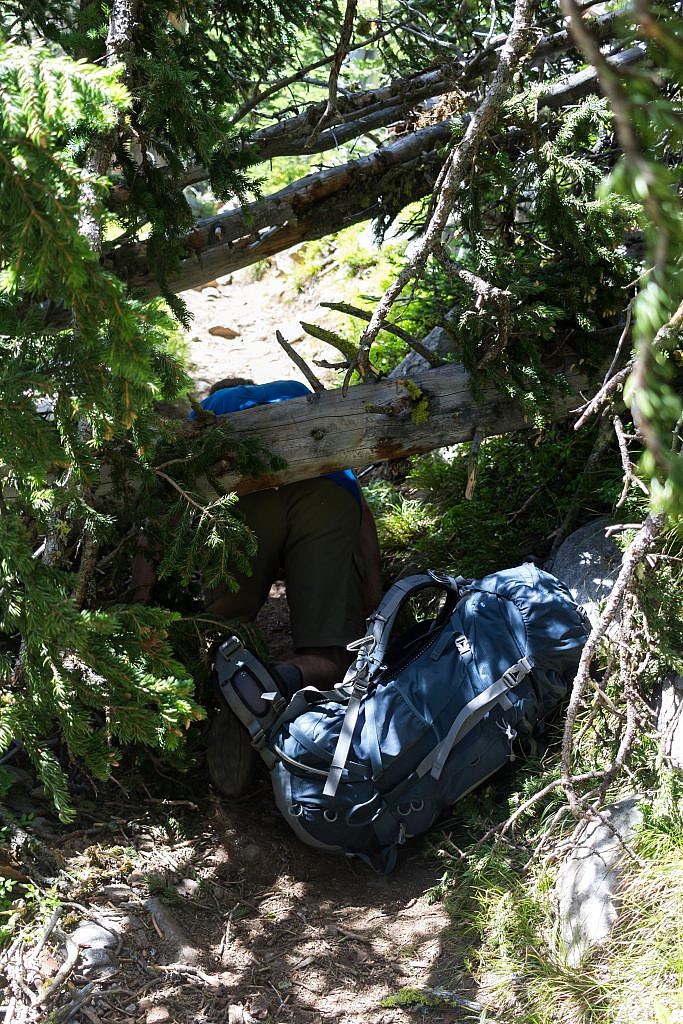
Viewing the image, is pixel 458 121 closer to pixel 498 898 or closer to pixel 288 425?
pixel 288 425

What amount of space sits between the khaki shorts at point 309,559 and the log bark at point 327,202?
1.52m

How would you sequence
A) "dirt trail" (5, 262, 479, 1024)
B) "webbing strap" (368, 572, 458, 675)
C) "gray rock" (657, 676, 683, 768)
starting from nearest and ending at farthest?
"dirt trail" (5, 262, 479, 1024) → "gray rock" (657, 676, 683, 768) → "webbing strap" (368, 572, 458, 675)

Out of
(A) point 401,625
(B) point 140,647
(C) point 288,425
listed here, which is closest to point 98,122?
(B) point 140,647

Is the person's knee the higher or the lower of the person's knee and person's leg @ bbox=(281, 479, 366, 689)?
the lower

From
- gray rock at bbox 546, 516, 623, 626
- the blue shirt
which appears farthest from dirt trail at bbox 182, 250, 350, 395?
gray rock at bbox 546, 516, 623, 626

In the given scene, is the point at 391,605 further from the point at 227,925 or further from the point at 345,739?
the point at 227,925

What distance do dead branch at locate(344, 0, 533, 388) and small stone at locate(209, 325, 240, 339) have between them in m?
6.71

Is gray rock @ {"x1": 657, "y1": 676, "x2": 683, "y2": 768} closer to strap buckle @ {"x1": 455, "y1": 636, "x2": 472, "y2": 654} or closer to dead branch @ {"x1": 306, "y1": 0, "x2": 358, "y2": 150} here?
strap buckle @ {"x1": 455, "y1": 636, "x2": 472, "y2": 654}

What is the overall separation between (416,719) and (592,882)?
996 mm

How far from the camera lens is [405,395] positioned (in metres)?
4.54

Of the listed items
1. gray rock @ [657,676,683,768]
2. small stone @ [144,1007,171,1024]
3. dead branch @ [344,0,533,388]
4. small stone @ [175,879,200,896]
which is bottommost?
small stone @ [144,1007,171,1024]

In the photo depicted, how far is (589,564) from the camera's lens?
14.7 ft

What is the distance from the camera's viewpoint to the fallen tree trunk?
14.5 feet

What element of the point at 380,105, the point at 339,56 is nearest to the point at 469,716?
the point at 339,56
